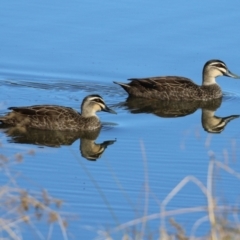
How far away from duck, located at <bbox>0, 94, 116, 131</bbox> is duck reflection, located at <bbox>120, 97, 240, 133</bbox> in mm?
1072

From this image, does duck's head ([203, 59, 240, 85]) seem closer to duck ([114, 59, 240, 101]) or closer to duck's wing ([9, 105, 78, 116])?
duck ([114, 59, 240, 101])

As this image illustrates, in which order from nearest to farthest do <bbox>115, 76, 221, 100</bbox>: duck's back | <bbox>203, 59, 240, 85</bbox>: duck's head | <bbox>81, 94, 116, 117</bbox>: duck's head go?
<bbox>81, 94, 116, 117</bbox>: duck's head → <bbox>115, 76, 221, 100</bbox>: duck's back → <bbox>203, 59, 240, 85</bbox>: duck's head

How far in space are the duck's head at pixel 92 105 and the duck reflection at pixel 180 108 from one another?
97 cm

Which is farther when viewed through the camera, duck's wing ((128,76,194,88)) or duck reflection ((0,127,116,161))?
duck's wing ((128,76,194,88))

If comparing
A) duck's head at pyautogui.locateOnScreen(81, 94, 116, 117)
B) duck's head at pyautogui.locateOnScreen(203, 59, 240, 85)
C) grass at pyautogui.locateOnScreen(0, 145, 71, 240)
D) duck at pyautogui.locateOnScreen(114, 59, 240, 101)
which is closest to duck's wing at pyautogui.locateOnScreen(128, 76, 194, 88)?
duck at pyautogui.locateOnScreen(114, 59, 240, 101)

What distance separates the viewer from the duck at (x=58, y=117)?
1393cm

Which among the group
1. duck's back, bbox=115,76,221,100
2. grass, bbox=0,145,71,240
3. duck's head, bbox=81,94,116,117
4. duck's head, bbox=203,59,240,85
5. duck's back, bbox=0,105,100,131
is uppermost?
duck's head, bbox=203,59,240,85

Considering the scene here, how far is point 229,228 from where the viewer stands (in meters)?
6.97

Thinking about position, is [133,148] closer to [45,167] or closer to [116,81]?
[45,167]

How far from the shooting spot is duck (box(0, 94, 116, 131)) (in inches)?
548

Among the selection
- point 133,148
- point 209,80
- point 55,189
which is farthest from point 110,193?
point 209,80

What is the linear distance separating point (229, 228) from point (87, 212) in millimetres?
3091

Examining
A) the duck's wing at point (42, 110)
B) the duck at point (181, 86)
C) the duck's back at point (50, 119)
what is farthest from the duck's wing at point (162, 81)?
the duck's wing at point (42, 110)

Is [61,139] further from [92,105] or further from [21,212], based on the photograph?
[21,212]
